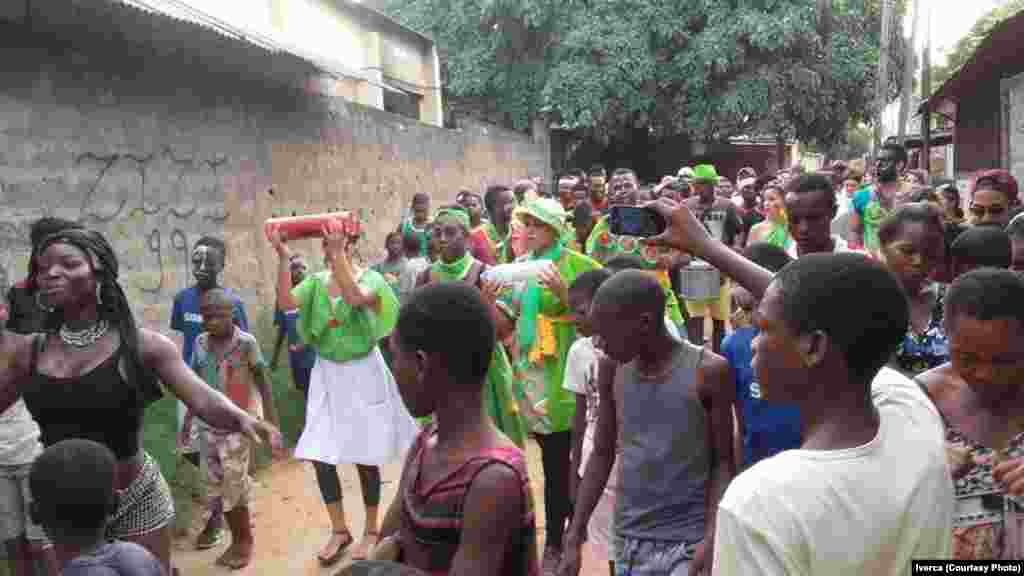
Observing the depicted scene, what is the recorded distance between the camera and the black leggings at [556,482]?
15.0 ft

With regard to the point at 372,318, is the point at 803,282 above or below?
above

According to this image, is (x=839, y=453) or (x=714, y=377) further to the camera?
(x=714, y=377)

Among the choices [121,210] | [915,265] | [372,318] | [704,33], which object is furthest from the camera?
[704,33]

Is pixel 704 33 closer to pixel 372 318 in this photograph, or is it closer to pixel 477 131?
pixel 477 131

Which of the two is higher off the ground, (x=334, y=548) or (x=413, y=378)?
(x=413, y=378)

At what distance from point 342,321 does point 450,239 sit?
747 millimetres

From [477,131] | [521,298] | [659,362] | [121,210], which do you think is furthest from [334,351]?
[477,131]

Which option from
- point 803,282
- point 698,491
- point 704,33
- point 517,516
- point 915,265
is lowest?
point 698,491

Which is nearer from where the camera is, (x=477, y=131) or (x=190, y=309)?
(x=190, y=309)

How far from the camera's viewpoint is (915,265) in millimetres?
3254

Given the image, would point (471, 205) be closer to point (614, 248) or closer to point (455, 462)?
point (614, 248)

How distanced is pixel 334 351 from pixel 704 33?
1660 centimetres

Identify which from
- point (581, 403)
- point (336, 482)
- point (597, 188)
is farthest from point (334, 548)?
point (597, 188)

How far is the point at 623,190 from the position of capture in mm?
8391
